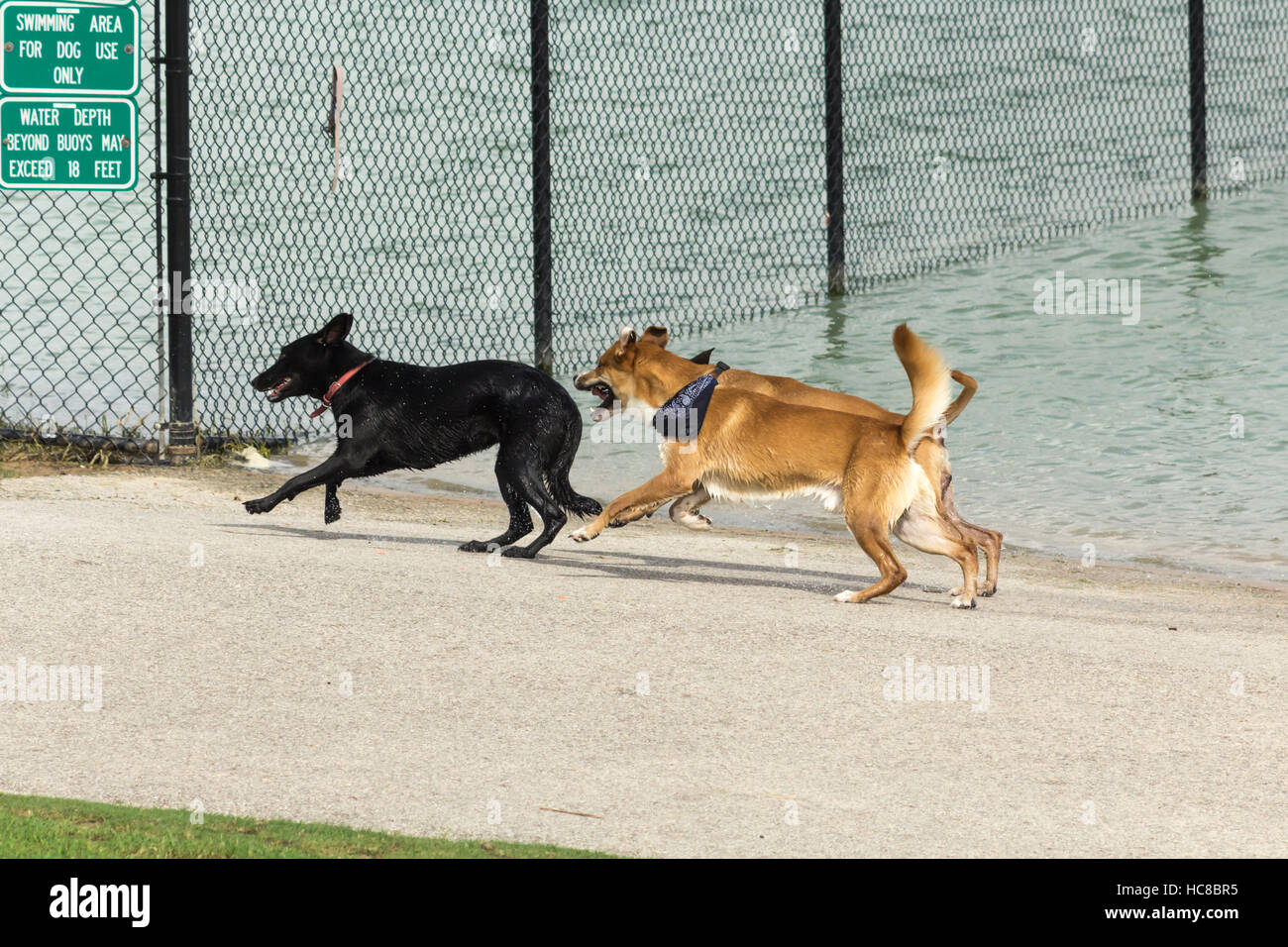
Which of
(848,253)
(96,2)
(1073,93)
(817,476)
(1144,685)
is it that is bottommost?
(1144,685)

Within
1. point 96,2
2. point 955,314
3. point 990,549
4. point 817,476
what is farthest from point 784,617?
point 955,314

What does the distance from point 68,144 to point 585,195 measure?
9182mm

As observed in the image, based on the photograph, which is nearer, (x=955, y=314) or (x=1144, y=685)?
(x=1144, y=685)

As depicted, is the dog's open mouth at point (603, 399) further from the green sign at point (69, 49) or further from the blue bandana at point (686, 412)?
the green sign at point (69, 49)

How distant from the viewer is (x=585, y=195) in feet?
58.5

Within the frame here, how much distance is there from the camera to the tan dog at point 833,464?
656 centimetres

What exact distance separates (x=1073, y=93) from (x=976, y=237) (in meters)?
6.81

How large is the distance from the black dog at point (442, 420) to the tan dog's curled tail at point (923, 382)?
4.91ft

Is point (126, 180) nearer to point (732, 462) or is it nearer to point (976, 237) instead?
point (732, 462)

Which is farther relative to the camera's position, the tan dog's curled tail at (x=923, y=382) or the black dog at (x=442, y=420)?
the black dog at (x=442, y=420)

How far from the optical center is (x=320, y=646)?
→ 5.57m

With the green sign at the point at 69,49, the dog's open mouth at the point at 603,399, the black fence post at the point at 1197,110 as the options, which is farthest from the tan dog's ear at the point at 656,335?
the black fence post at the point at 1197,110

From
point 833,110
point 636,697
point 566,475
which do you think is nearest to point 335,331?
point 566,475

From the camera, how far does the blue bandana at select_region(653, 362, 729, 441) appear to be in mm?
6945
